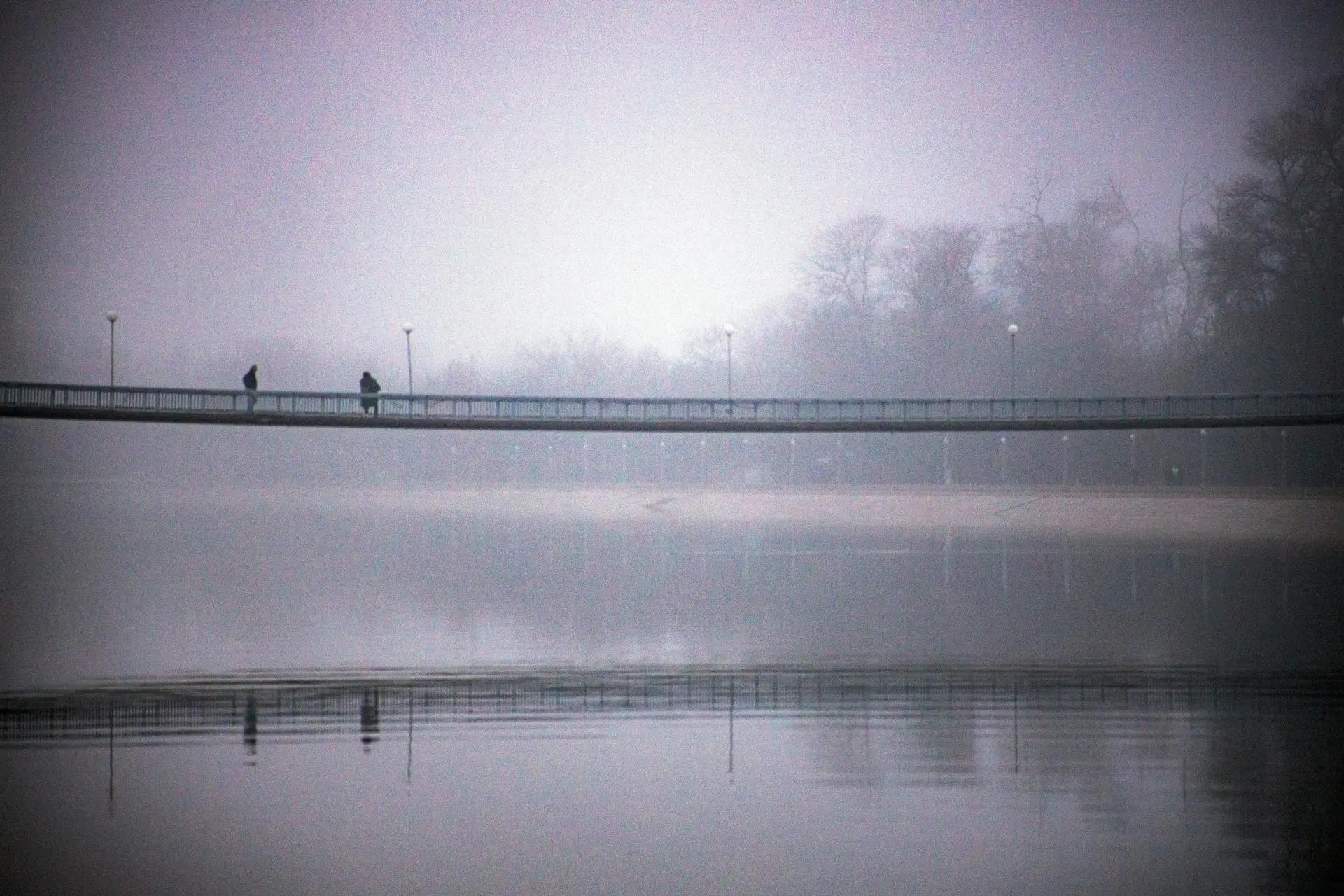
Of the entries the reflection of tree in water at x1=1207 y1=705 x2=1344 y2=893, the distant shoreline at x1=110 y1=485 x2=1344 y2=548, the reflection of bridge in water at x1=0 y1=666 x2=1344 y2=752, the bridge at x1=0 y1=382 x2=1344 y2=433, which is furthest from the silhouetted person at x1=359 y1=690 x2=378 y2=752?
the distant shoreline at x1=110 y1=485 x2=1344 y2=548

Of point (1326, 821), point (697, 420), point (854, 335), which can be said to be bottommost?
point (1326, 821)

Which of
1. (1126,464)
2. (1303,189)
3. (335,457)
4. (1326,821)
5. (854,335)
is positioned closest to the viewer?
(1326,821)

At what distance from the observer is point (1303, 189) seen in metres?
84.2

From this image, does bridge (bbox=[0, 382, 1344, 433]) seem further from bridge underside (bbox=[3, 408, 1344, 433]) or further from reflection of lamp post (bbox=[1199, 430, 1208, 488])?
reflection of lamp post (bbox=[1199, 430, 1208, 488])

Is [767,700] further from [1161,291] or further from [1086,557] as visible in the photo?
[1161,291]

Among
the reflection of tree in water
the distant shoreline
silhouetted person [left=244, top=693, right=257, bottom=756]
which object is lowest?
the reflection of tree in water

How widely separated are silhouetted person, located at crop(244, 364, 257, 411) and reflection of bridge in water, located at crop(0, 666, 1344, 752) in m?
41.3

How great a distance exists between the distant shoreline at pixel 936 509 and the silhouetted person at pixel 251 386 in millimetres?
27158

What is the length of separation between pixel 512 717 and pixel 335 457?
543ft

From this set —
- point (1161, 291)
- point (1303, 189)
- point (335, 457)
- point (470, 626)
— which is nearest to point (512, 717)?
point (470, 626)

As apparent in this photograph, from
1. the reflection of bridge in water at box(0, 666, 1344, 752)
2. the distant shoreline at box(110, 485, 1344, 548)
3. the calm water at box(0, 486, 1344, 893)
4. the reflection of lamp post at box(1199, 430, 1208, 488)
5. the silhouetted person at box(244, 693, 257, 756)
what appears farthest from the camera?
the reflection of lamp post at box(1199, 430, 1208, 488)

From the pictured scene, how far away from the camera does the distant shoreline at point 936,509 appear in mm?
70625

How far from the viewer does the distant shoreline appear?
70625 millimetres

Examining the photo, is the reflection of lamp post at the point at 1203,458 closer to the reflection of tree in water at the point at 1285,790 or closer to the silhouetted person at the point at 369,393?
the silhouetted person at the point at 369,393
